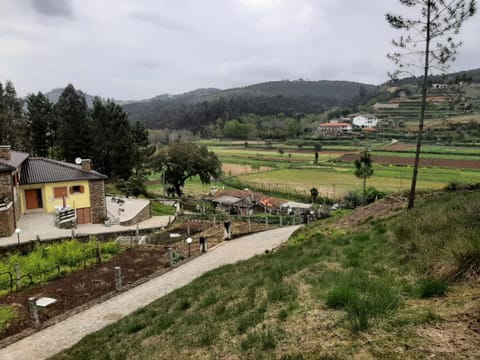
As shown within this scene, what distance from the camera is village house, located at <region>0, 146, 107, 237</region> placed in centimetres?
2283

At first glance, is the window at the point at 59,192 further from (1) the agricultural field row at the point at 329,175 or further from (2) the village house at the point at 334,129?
(2) the village house at the point at 334,129

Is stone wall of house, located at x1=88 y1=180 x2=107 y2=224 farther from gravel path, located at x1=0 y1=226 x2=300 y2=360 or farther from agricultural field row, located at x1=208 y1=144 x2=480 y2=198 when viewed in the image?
agricultural field row, located at x1=208 y1=144 x2=480 y2=198

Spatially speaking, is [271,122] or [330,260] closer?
[330,260]

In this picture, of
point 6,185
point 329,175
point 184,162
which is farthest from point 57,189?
point 329,175

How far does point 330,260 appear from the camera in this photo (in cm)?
858

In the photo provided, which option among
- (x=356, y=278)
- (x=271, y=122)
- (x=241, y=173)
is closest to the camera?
(x=356, y=278)

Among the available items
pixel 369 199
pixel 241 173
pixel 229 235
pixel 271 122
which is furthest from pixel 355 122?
pixel 229 235

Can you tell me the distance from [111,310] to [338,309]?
743 cm

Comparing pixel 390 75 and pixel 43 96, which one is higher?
pixel 43 96

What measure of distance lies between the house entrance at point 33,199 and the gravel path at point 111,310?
13.4 meters

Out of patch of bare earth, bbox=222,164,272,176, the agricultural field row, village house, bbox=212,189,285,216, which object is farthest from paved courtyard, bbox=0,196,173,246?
patch of bare earth, bbox=222,164,272,176

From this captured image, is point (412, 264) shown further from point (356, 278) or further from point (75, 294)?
point (75, 294)

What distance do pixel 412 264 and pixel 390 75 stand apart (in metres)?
9.11

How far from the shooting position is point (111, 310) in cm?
1044
